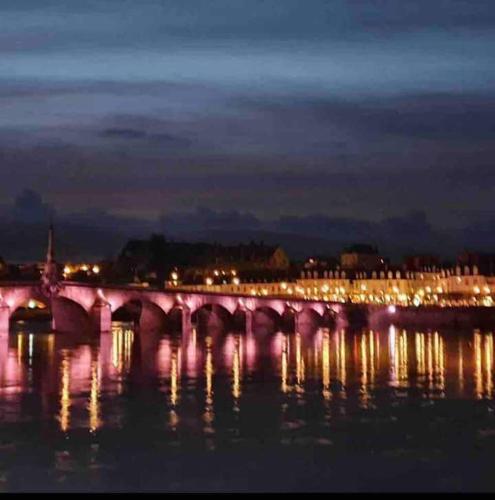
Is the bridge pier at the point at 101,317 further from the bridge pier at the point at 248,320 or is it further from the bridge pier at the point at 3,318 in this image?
the bridge pier at the point at 248,320

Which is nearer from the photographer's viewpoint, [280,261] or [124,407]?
[124,407]

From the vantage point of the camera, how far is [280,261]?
6255 inches

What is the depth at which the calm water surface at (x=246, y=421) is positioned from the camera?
24.6 metres

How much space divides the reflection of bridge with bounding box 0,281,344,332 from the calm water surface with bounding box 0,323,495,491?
17496 mm

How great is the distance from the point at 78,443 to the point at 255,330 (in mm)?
64489

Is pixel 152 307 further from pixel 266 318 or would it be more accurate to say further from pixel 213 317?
pixel 266 318


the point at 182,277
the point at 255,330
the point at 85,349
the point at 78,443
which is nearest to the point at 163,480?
the point at 78,443

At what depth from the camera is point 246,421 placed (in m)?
32.0

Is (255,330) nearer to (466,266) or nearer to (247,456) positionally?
(466,266)

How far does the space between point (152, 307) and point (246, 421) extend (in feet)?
189

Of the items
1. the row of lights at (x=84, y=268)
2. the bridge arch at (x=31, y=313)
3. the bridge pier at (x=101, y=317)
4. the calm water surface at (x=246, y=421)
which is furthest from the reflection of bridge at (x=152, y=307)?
the row of lights at (x=84, y=268)

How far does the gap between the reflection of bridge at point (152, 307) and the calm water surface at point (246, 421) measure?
1750cm

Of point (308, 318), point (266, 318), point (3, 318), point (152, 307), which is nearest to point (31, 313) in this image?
point (266, 318)

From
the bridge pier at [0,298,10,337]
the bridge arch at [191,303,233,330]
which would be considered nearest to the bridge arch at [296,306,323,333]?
the bridge arch at [191,303,233,330]
